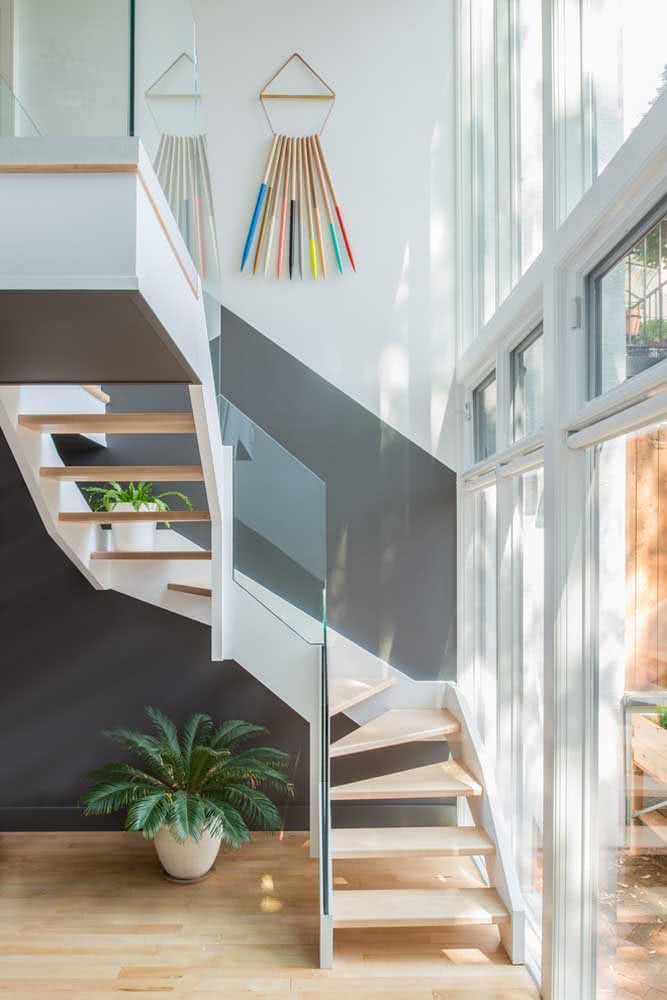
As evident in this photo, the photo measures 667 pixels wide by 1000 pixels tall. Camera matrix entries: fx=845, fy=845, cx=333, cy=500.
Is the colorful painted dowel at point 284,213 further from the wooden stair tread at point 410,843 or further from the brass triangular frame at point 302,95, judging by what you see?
the wooden stair tread at point 410,843

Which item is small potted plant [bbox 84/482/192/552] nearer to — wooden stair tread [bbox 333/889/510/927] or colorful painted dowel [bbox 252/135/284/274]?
colorful painted dowel [bbox 252/135/284/274]

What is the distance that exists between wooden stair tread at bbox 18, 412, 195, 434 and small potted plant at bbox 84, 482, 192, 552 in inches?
31.2

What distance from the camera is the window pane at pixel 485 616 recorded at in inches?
169

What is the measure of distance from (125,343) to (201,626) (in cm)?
274

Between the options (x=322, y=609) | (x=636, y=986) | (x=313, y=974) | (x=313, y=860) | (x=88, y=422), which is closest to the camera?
(x=636, y=986)

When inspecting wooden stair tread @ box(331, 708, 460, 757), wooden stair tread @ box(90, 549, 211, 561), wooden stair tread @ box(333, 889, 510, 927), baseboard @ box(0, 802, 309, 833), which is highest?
wooden stair tread @ box(90, 549, 211, 561)

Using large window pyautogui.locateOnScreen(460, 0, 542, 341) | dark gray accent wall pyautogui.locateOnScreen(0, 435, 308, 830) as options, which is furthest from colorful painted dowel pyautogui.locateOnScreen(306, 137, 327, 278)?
dark gray accent wall pyautogui.locateOnScreen(0, 435, 308, 830)

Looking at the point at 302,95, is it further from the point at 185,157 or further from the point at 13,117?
the point at 13,117

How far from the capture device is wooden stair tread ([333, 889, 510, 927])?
3.40m

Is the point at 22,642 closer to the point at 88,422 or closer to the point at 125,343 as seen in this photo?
the point at 88,422

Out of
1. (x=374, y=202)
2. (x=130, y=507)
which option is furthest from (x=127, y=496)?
(x=374, y=202)

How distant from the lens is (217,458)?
145 inches

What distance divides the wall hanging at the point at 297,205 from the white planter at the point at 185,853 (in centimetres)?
314

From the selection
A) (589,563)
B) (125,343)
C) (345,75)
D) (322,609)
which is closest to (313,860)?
(322,609)
